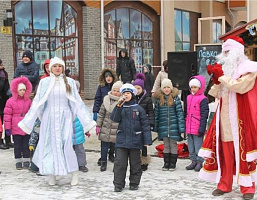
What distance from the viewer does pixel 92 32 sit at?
60.1 feet

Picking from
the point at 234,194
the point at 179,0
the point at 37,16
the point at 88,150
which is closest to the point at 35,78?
the point at 88,150

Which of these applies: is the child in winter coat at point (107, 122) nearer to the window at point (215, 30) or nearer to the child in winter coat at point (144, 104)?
the child in winter coat at point (144, 104)

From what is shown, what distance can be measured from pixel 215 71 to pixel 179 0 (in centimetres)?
1848

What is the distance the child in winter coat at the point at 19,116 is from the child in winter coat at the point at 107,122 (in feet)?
4.20

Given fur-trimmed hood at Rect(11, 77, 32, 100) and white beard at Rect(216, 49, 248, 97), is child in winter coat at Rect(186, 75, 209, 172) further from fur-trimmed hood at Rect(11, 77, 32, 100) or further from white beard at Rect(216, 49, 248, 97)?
fur-trimmed hood at Rect(11, 77, 32, 100)

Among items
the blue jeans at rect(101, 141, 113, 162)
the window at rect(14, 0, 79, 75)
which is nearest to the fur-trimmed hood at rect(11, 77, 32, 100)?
the blue jeans at rect(101, 141, 113, 162)

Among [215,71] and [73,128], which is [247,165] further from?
[73,128]

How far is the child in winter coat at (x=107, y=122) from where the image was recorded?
7086 millimetres

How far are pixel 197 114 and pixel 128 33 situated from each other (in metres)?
14.0

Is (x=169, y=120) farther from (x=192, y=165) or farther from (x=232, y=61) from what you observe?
(x=232, y=61)

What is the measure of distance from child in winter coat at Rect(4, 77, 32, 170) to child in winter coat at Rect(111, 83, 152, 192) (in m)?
2.15

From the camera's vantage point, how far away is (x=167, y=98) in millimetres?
7062

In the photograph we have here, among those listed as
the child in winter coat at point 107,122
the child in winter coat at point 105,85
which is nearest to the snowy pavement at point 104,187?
the child in winter coat at point 107,122

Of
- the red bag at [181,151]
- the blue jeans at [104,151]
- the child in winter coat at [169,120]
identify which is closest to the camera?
the child in winter coat at [169,120]
